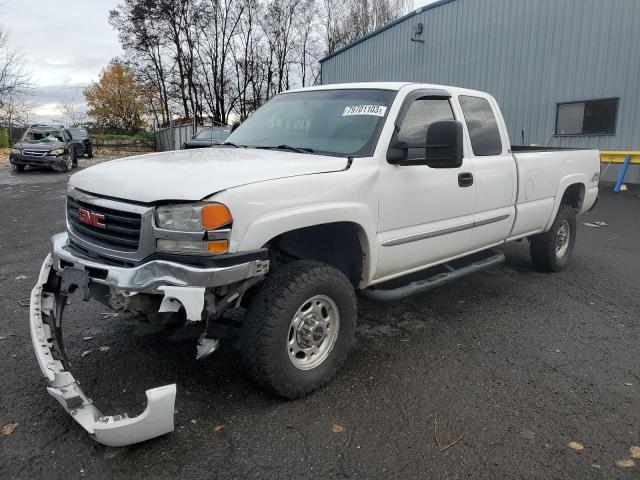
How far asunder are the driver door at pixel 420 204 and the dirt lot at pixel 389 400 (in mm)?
693

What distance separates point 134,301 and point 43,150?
17.5 m

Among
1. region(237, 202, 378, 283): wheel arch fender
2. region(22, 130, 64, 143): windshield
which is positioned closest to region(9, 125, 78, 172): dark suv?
region(22, 130, 64, 143): windshield

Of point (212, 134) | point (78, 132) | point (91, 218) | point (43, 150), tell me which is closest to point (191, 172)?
point (91, 218)

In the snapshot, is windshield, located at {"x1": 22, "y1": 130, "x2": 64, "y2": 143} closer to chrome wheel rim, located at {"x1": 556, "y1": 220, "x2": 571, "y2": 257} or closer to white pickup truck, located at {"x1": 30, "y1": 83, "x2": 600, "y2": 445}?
white pickup truck, located at {"x1": 30, "y1": 83, "x2": 600, "y2": 445}

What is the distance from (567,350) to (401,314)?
136 cm

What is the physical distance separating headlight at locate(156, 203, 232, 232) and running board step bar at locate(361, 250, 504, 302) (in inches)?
59.4

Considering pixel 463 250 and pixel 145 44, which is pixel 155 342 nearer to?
pixel 463 250

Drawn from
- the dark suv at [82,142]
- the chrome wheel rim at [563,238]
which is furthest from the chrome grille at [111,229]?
the dark suv at [82,142]

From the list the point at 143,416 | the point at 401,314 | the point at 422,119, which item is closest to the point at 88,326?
the point at 143,416

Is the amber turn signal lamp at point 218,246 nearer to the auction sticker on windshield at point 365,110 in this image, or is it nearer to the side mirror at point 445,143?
the side mirror at point 445,143

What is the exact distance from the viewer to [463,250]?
176 inches

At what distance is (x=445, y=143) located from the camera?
3.38 metres

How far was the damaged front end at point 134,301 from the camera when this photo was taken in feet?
8.04

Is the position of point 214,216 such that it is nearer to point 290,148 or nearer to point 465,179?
point 290,148
